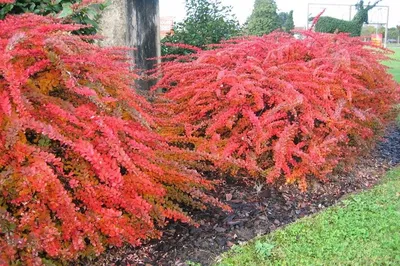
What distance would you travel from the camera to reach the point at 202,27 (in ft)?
22.4

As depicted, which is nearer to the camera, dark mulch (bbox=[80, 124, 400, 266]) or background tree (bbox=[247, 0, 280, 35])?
dark mulch (bbox=[80, 124, 400, 266])

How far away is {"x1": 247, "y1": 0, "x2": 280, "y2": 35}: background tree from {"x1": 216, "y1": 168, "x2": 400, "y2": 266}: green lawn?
34.3 ft

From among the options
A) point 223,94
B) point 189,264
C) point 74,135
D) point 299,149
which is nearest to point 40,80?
point 74,135

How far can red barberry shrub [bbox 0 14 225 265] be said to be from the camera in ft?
6.69

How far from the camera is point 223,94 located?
12.1 feet

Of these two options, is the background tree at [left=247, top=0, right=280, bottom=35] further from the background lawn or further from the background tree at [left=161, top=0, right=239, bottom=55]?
the background lawn

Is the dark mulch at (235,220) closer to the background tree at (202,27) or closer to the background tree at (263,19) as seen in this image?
the background tree at (202,27)

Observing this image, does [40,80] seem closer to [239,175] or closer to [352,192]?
[239,175]

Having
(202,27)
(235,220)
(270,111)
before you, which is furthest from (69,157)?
(202,27)

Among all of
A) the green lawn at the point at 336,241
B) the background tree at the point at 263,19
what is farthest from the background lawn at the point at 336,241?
the background tree at the point at 263,19

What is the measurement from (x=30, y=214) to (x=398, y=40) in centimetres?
4925

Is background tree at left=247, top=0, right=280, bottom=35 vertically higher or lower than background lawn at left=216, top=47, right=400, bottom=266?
higher

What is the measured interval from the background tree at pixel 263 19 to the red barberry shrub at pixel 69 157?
10.9m

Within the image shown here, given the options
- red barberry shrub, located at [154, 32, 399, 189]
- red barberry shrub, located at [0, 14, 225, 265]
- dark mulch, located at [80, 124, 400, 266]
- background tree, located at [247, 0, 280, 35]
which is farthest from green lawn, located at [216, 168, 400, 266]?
background tree, located at [247, 0, 280, 35]
